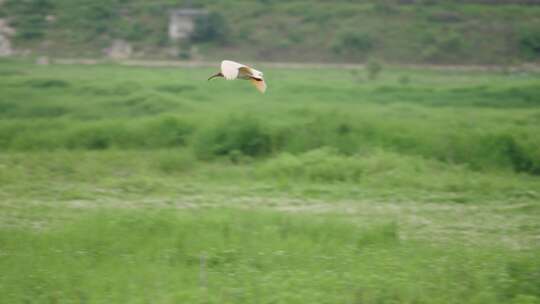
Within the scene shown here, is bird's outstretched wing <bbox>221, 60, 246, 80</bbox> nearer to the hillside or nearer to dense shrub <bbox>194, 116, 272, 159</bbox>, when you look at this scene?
dense shrub <bbox>194, 116, 272, 159</bbox>

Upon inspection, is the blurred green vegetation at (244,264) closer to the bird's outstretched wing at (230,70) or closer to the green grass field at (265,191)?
the green grass field at (265,191)

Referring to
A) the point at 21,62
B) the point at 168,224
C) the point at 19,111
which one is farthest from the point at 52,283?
the point at 21,62

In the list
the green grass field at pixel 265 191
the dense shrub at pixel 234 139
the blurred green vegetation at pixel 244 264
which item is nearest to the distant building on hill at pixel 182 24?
the green grass field at pixel 265 191

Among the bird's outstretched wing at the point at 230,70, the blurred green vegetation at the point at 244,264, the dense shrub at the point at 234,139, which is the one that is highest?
the dense shrub at the point at 234,139

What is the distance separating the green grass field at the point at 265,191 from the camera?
5.36m

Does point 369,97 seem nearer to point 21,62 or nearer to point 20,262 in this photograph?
point 21,62

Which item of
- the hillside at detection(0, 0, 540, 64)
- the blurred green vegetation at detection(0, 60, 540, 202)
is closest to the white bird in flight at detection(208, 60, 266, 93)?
the blurred green vegetation at detection(0, 60, 540, 202)

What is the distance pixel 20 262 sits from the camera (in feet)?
18.2

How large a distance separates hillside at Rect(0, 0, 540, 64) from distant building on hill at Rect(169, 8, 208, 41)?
0.85 ft

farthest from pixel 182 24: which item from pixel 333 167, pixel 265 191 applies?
pixel 265 191

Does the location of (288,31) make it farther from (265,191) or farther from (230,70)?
(230,70)

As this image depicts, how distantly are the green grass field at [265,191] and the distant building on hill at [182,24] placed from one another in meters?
5.92

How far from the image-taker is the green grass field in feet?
A: 17.6

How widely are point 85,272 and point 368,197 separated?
15.3 ft
